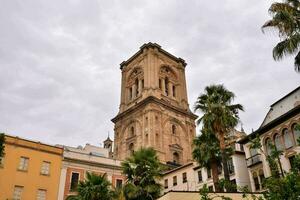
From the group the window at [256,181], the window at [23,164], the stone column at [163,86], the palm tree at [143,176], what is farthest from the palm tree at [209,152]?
the stone column at [163,86]

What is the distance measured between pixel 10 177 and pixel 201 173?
2061cm

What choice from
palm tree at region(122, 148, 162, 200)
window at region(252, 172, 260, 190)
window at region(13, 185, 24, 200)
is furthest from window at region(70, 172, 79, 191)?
window at region(252, 172, 260, 190)

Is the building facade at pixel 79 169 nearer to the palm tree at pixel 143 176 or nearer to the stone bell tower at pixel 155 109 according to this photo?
the stone bell tower at pixel 155 109

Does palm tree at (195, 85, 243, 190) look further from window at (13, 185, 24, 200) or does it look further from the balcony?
window at (13, 185, 24, 200)

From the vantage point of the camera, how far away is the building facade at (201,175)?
33375 millimetres

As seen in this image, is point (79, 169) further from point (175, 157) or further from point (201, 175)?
point (175, 157)

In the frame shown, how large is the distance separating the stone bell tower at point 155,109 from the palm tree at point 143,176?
82.6 ft

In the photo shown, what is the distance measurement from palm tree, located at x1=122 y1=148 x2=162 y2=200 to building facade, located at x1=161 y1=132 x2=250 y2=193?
7.42m

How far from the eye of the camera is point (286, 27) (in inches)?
632

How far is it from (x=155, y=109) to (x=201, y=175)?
18655 mm

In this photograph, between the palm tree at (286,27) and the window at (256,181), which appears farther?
the window at (256,181)

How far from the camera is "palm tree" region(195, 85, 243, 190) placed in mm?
24828

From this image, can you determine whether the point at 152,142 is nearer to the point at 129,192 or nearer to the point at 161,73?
the point at 161,73

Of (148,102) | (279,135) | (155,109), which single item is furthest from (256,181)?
(148,102)
